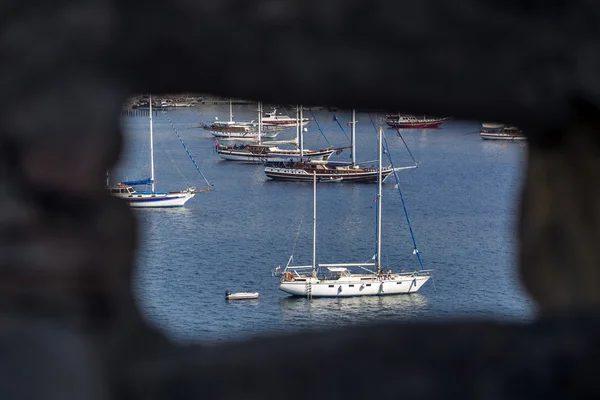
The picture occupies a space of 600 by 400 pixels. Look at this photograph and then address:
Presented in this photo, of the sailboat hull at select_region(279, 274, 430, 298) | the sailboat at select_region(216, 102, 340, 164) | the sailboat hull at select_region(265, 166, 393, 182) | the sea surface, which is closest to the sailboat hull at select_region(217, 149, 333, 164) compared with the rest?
the sailboat at select_region(216, 102, 340, 164)

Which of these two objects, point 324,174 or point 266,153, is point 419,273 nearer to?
point 324,174

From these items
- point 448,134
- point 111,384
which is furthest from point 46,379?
point 448,134

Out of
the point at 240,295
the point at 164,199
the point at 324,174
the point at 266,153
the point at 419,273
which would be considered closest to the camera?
the point at 240,295

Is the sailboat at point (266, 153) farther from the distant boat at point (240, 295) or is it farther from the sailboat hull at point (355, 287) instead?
the distant boat at point (240, 295)

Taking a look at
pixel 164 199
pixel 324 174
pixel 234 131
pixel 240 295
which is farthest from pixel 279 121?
pixel 240 295

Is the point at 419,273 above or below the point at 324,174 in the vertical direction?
below

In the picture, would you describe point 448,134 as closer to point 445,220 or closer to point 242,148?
point 242,148

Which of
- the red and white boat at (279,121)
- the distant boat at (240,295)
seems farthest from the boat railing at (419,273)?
the red and white boat at (279,121)
